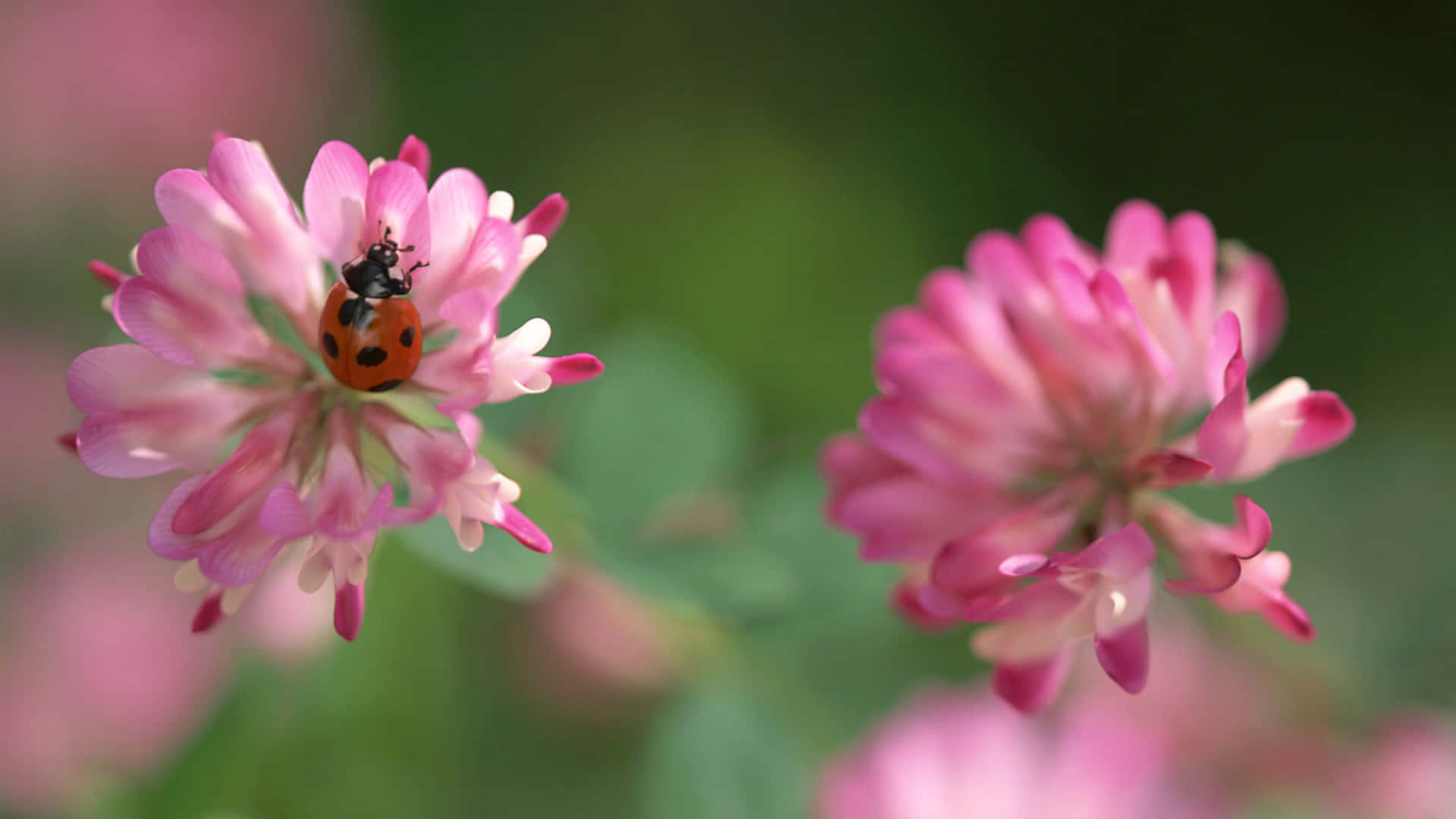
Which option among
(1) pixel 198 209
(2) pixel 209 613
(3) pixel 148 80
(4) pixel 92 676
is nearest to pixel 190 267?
(1) pixel 198 209

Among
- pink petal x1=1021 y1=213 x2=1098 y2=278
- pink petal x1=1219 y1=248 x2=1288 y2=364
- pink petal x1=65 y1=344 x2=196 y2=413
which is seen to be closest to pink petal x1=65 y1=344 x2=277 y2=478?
pink petal x1=65 y1=344 x2=196 y2=413

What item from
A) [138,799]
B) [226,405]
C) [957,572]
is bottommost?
[138,799]

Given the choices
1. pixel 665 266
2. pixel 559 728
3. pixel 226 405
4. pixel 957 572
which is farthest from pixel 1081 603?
pixel 665 266

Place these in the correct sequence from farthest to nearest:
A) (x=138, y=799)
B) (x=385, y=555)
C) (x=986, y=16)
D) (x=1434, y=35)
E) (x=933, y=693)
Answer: (x=986, y=16) → (x=1434, y=35) → (x=933, y=693) → (x=385, y=555) → (x=138, y=799)

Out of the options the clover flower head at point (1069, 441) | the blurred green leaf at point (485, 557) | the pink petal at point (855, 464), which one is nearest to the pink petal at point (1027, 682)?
the clover flower head at point (1069, 441)

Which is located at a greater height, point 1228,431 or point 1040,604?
point 1228,431

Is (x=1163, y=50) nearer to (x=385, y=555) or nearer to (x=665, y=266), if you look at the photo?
(x=665, y=266)

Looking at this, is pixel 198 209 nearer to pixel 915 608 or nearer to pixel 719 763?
pixel 915 608

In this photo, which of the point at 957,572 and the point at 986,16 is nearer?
the point at 957,572
